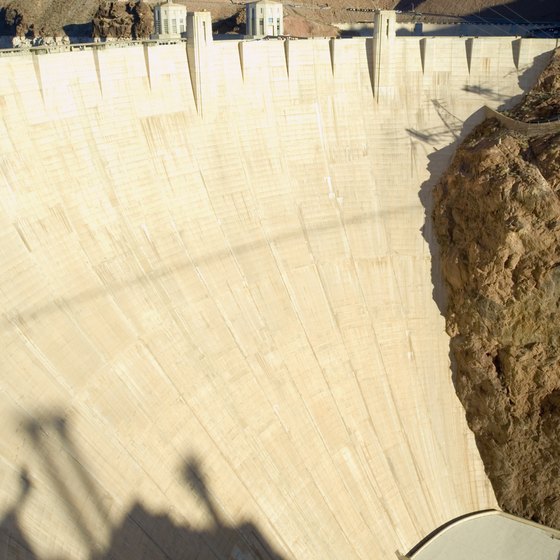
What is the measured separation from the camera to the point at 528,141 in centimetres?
1922

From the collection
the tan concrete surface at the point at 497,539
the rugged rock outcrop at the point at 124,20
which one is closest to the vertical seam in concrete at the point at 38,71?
the tan concrete surface at the point at 497,539

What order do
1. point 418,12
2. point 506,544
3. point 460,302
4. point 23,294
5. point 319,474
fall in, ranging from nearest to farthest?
point 23,294 < point 319,474 < point 506,544 < point 460,302 < point 418,12

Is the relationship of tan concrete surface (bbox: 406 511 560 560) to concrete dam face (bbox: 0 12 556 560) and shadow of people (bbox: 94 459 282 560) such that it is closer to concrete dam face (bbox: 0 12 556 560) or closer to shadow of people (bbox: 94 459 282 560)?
concrete dam face (bbox: 0 12 556 560)

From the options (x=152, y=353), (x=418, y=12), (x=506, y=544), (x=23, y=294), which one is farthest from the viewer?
(x=418, y=12)

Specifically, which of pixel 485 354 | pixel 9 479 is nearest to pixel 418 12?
pixel 485 354

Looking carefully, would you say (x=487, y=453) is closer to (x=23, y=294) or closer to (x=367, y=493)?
(x=367, y=493)

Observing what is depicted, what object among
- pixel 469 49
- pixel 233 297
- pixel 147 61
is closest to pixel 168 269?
pixel 233 297

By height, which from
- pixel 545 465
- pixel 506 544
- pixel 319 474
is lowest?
pixel 506 544

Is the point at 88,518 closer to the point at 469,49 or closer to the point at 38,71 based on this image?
the point at 38,71

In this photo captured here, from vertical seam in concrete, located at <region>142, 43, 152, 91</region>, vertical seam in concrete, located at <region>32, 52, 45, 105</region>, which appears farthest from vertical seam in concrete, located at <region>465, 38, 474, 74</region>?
vertical seam in concrete, located at <region>32, 52, 45, 105</region>

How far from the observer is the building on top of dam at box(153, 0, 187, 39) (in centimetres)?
3055

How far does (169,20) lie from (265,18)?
445cm

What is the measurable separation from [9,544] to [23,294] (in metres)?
4.67

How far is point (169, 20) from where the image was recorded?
30.9 m
